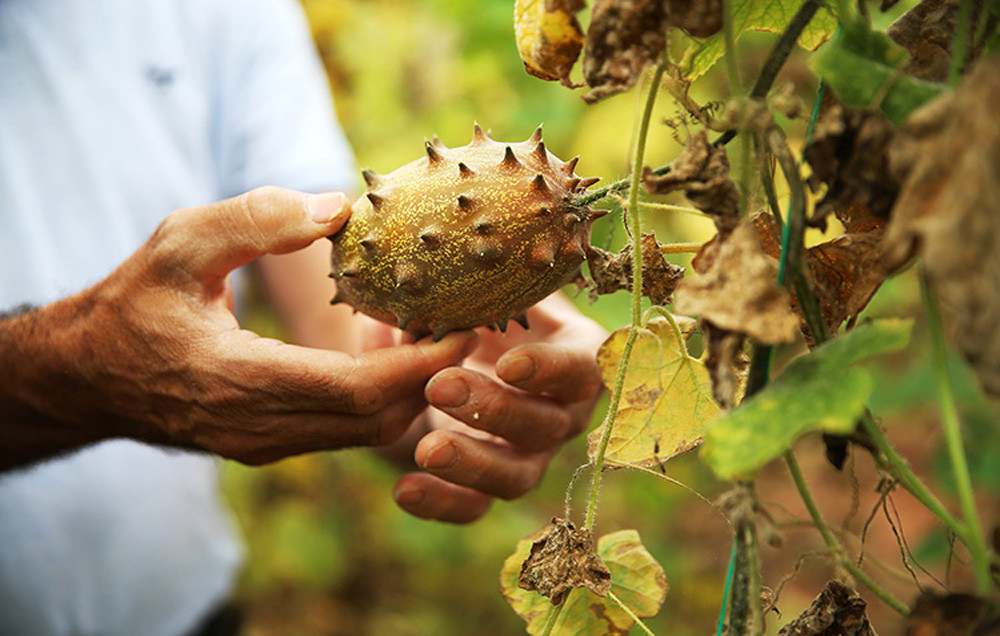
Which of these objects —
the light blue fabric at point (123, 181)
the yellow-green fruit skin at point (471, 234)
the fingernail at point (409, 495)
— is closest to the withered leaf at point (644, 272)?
the yellow-green fruit skin at point (471, 234)

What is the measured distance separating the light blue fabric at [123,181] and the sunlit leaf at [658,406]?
1.12 metres

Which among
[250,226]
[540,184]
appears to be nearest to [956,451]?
[540,184]

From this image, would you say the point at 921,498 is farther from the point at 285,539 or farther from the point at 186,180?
the point at 285,539

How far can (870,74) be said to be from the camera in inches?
17.1

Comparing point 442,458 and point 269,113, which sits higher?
point 269,113

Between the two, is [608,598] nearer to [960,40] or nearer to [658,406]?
[658,406]

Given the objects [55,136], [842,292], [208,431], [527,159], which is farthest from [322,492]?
[842,292]

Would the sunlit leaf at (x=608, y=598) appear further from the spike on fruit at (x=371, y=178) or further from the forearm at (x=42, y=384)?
the forearm at (x=42, y=384)

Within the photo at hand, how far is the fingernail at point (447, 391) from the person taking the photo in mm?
902

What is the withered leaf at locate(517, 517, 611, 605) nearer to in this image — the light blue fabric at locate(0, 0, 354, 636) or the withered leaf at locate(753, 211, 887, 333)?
the withered leaf at locate(753, 211, 887, 333)

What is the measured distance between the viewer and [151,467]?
1.56 metres

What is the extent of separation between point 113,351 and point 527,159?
0.53 metres

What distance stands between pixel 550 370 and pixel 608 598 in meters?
0.34

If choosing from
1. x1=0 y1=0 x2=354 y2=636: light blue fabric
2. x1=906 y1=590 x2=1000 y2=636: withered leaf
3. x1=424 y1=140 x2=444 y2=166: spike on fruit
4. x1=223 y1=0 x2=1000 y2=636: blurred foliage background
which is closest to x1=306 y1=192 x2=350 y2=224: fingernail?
x1=424 y1=140 x2=444 y2=166: spike on fruit
